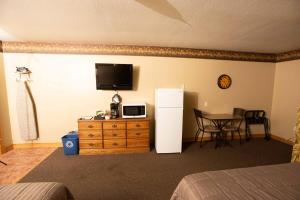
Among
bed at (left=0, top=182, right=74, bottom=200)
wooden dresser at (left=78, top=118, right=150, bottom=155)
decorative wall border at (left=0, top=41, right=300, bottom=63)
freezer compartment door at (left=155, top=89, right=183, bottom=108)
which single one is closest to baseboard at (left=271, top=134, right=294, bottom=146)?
decorative wall border at (left=0, top=41, right=300, bottom=63)

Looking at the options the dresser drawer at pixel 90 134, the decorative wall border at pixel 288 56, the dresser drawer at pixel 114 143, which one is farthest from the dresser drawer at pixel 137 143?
the decorative wall border at pixel 288 56

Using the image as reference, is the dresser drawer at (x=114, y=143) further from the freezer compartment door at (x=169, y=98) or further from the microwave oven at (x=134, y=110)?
the freezer compartment door at (x=169, y=98)

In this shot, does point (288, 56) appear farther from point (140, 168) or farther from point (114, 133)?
point (114, 133)

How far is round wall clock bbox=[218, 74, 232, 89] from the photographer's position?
14.3 ft

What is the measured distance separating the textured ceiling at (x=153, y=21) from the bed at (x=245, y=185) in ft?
6.02

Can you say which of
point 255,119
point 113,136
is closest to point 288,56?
point 255,119

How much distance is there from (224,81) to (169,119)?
210 centimetres

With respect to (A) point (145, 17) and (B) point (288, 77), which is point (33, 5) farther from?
(B) point (288, 77)

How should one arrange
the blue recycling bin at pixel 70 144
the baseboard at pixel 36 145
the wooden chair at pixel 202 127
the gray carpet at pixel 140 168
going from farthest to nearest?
the wooden chair at pixel 202 127
the baseboard at pixel 36 145
the blue recycling bin at pixel 70 144
the gray carpet at pixel 140 168

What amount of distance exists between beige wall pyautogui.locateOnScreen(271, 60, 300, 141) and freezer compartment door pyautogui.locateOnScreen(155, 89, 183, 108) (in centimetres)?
318

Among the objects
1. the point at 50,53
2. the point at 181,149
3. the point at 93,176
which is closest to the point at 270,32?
the point at 181,149

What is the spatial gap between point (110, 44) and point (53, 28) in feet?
4.29

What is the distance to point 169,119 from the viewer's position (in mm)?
3539

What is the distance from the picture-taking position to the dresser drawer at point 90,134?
3459 mm
